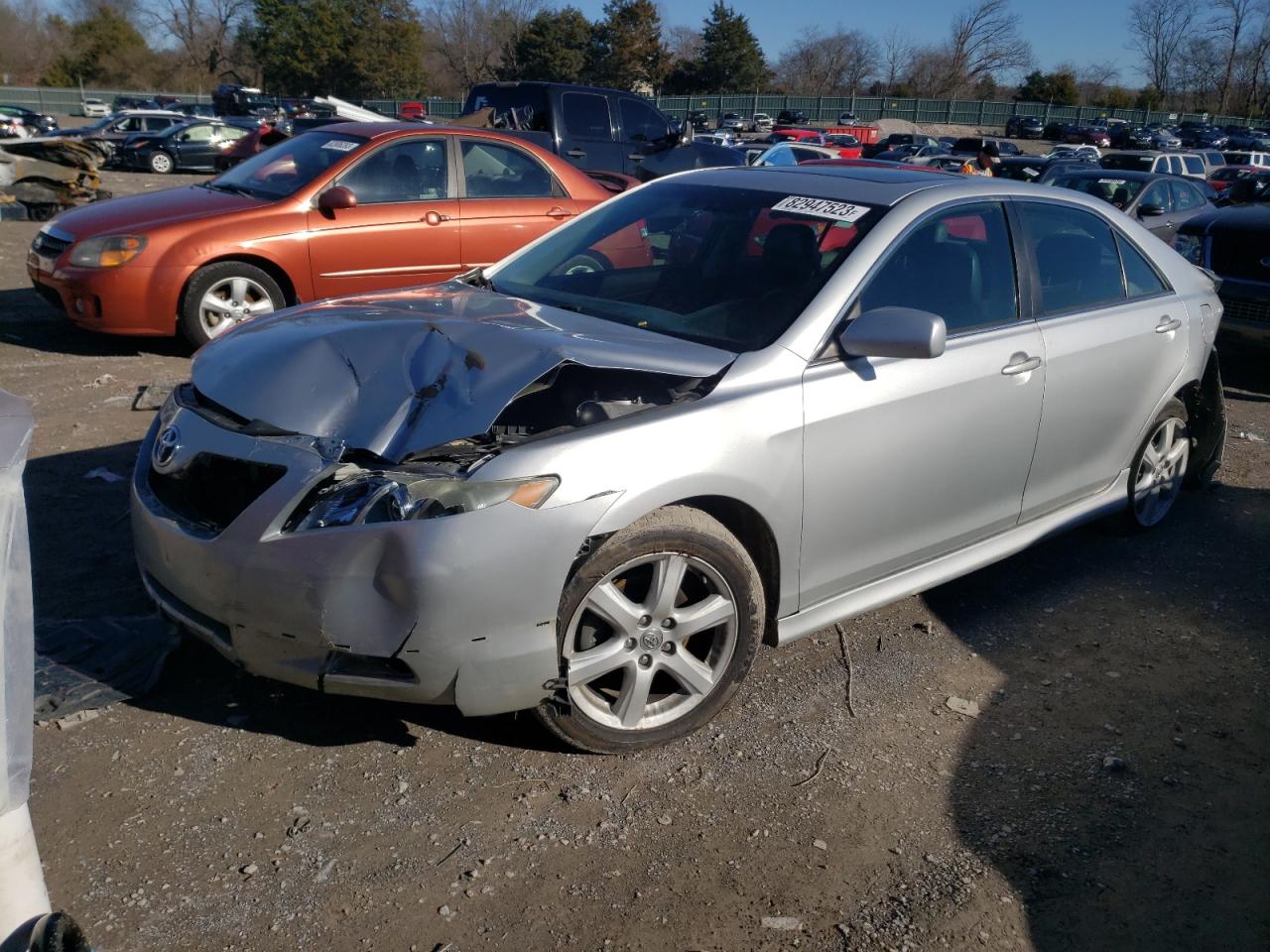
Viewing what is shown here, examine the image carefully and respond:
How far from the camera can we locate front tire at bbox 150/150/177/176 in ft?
88.7

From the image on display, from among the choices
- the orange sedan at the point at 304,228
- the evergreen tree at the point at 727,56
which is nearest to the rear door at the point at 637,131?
the orange sedan at the point at 304,228

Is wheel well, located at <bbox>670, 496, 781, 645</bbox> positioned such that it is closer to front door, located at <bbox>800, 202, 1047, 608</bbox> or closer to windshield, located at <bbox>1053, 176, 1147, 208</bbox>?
front door, located at <bbox>800, 202, 1047, 608</bbox>

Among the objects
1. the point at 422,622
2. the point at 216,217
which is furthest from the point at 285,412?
the point at 216,217

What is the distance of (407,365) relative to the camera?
10.5 ft

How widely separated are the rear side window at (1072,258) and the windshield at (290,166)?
510 cm

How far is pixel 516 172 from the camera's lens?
8148 mm

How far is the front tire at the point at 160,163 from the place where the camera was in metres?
27.0

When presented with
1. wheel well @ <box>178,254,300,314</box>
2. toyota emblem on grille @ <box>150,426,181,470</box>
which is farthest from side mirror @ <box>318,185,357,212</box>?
toyota emblem on grille @ <box>150,426,181,470</box>

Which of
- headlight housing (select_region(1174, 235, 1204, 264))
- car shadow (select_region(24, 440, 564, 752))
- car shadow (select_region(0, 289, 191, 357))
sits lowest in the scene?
car shadow (select_region(24, 440, 564, 752))

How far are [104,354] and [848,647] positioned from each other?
5987 millimetres

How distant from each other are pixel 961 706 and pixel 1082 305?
1.84 metres

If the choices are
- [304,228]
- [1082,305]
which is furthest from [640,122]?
[1082,305]

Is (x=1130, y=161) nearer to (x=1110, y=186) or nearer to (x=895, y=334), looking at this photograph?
(x=1110, y=186)

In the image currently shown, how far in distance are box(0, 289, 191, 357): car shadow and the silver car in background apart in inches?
168
